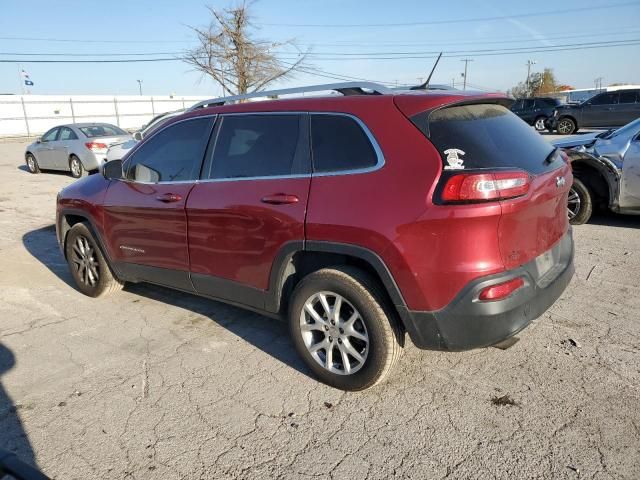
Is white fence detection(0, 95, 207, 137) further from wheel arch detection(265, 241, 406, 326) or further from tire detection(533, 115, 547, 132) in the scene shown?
wheel arch detection(265, 241, 406, 326)

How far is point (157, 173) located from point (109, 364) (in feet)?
4.98

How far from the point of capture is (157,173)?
13.3 ft

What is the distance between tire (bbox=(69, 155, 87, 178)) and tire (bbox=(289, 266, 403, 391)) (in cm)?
1211

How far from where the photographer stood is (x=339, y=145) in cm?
300

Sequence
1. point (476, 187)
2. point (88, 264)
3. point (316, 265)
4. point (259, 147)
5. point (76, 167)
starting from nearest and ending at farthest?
point (476, 187)
point (316, 265)
point (259, 147)
point (88, 264)
point (76, 167)

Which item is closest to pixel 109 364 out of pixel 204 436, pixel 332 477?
pixel 204 436

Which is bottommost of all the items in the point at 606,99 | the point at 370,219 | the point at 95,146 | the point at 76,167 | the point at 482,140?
the point at 76,167

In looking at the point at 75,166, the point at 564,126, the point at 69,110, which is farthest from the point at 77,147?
the point at 69,110

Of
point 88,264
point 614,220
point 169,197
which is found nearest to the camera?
point 169,197

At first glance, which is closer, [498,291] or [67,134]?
[498,291]

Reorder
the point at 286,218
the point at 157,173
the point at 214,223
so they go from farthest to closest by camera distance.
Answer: the point at 157,173 < the point at 214,223 < the point at 286,218

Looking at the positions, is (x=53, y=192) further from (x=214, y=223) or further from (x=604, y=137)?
(x=604, y=137)

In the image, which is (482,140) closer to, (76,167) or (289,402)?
(289,402)

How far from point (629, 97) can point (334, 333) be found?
2201 centimetres
